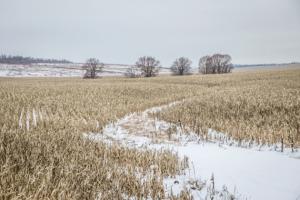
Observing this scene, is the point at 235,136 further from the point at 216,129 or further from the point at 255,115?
the point at 255,115

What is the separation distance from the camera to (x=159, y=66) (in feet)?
288

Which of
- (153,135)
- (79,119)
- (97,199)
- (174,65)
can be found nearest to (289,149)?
(153,135)

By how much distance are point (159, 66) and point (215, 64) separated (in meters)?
25.4

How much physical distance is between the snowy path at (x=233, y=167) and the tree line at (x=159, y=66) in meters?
75.3

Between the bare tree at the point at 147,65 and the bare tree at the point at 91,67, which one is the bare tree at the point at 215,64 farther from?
the bare tree at the point at 91,67

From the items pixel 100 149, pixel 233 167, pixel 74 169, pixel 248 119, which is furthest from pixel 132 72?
pixel 74 169

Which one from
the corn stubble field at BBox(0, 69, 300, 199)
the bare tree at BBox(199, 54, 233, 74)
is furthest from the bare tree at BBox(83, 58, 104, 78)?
the corn stubble field at BBox(0, 69, 300, 199)

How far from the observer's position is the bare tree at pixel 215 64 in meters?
100

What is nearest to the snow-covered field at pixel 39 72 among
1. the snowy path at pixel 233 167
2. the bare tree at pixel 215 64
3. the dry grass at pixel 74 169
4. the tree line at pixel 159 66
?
the tree line at pixel 159 66

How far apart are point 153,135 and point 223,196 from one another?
18.8 feet

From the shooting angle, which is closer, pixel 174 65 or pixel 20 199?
pixel 20 199

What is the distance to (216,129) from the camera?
1042cm

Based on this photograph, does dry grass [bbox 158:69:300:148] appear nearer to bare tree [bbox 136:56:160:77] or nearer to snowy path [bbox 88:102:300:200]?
snowy path [bbox 88:102:300:200]

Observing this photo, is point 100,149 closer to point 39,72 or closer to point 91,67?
point 91,67
